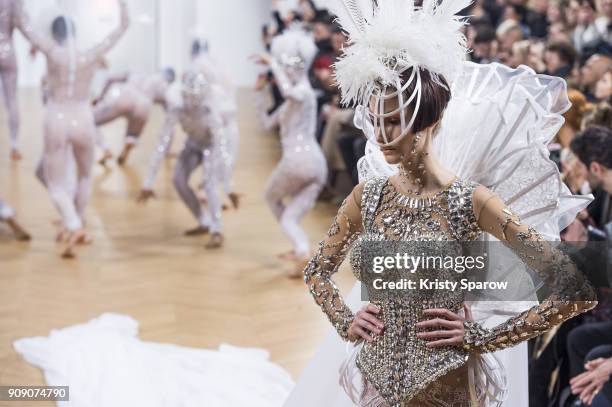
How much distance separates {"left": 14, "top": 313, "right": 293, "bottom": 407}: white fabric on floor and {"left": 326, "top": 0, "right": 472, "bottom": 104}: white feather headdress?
2108 millimetres

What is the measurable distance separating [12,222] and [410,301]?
4.87 metres

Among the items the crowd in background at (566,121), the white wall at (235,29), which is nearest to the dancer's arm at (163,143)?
the crowd in background at (566,121)

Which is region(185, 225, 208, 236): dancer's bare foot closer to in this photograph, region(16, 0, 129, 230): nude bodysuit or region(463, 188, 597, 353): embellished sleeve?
region(16, 0, 129, 230): nude bodysuit

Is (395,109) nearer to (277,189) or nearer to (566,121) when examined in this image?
(566,121)

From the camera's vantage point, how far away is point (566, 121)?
464 centimetres

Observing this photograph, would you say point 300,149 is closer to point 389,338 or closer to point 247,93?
point 389,338

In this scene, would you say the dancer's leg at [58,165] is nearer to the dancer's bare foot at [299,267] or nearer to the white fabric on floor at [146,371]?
the dancer's bare foot at [299,267]

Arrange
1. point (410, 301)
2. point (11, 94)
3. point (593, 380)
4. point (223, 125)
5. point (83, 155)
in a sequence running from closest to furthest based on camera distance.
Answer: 1. point (410, 301)
2. point (593, 380)
3. point (83, 155)
4. point (223, 125)
5. point (11, 94)

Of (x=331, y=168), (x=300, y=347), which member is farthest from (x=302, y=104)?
(x=331, y=168)

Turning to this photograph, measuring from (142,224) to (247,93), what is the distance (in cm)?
936

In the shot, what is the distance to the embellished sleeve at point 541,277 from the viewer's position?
6.45 ft

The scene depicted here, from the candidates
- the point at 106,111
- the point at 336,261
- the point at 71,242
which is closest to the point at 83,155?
the point at 71,242

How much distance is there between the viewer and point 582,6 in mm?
7379

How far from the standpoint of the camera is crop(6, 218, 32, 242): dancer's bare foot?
6414mm
